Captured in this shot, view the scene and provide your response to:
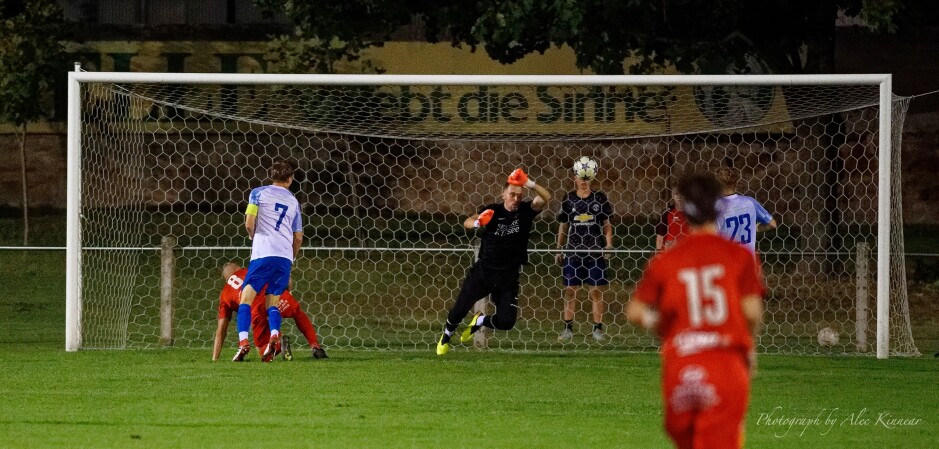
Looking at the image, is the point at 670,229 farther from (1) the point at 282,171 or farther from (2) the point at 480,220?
(1) the point at 282,171

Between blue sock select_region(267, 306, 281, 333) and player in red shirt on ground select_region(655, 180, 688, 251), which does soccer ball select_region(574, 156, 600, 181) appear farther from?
blue sock select_region(267, 306, 281, 333)

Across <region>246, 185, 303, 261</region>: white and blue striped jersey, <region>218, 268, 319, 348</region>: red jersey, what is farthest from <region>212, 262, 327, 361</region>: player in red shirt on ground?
<region>246, 185, 303, 261</region>: white and blue striped jersey

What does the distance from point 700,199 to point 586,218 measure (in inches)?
332

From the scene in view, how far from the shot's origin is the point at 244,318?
10.7 meters

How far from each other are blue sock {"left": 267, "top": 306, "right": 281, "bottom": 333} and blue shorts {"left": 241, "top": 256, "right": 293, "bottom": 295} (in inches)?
5.8

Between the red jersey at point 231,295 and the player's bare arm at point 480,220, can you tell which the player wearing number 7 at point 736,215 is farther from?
the red jersey at point 231,295

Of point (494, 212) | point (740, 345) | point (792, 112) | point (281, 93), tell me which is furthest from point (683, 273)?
point (281, 93)

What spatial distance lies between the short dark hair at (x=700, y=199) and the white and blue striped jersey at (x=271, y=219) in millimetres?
6293

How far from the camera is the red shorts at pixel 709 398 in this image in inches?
182

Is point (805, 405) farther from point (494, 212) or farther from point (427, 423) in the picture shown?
point (494, 212)

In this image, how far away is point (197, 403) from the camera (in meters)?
8.48

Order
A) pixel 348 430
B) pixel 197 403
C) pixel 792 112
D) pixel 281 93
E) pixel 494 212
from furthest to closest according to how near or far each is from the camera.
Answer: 1. pixel 281 93
2. pixel 792 112
3. pixel 494 212
4. pixel 197 403
5. pixel 348 430

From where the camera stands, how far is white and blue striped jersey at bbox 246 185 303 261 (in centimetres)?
1075

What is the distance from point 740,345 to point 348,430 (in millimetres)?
3359
